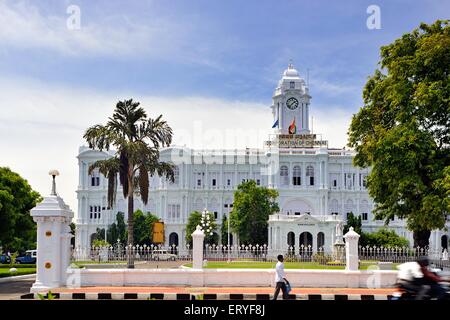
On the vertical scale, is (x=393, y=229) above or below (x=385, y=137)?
below

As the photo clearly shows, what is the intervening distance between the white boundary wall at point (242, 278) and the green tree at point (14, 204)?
47.0 feet

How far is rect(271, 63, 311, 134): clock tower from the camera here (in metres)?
87.3

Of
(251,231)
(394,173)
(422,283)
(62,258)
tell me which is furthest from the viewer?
(251,231)

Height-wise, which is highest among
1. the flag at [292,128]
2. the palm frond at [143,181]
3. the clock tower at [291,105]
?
the clock tower at [291,105]

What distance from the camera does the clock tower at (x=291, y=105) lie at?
8731cm

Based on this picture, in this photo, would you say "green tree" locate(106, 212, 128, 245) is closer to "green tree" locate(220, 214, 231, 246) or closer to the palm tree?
"green tree" locate(220, 214, 231, 246)

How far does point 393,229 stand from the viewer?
78.6m

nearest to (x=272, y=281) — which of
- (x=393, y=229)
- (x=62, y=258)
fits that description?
(x=62, y=258)

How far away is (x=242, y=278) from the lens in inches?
959

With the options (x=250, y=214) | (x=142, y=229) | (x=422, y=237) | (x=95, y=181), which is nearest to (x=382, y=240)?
(x=250, y=214)

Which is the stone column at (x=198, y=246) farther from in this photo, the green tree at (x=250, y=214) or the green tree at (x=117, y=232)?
the green tree at (x=117, y=232)

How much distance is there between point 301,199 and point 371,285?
57667 millimetres

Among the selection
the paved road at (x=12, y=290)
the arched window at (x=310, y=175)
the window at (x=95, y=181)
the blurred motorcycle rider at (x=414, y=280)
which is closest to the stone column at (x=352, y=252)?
the blurred motorcycle rider at (x=414, y=280)
